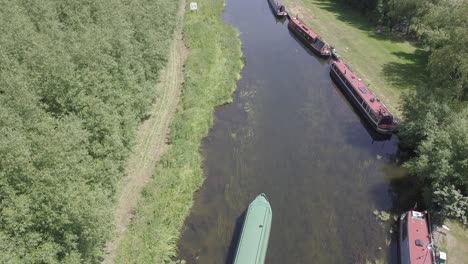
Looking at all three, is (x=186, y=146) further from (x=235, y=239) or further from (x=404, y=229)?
(x=404, y=229)

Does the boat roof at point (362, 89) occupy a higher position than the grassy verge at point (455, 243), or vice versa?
the boat roof at point (362, 89)

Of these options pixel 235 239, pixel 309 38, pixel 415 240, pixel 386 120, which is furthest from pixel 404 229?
pixel 309 38

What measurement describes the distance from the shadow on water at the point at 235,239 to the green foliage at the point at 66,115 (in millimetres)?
9426

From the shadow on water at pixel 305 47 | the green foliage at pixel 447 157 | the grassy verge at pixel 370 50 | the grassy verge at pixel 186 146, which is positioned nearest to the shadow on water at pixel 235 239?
the grassy verge at pixel 186 146

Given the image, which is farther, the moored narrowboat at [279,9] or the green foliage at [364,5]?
the moored narrowboat at [279,9]

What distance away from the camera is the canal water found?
31.6 metres

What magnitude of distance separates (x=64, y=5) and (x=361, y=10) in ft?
191

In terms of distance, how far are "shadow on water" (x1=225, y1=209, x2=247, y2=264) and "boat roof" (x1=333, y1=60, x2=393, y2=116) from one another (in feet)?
72.9

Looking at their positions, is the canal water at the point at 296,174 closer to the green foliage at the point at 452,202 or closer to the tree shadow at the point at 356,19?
the green foliage at the point at 452,202

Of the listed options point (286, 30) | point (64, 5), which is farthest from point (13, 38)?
point (286, 30)

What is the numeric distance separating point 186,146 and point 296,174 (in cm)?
1162

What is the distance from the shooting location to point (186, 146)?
3956 centimetres

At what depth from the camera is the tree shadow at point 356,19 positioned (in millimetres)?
67688

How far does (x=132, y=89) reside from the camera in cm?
4162
